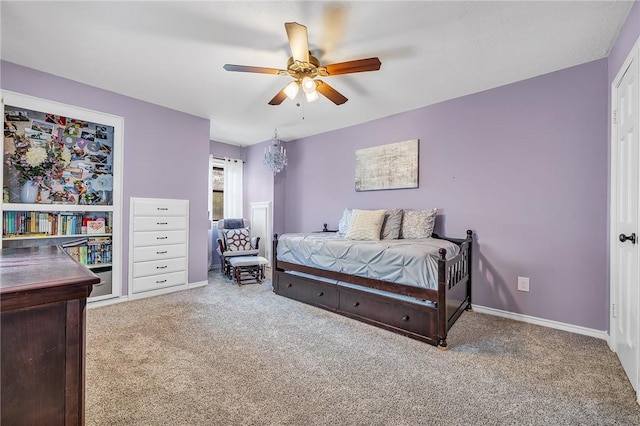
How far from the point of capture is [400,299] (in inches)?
96.3

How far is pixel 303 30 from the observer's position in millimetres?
1777

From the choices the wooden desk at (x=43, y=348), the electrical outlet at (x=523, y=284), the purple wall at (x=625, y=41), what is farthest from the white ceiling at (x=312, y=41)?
the electrical outlet at (x=523, y=284)

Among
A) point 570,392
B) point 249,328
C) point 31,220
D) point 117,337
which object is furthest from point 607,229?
point 31,220

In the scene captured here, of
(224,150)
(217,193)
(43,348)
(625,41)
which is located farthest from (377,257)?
(224,150)

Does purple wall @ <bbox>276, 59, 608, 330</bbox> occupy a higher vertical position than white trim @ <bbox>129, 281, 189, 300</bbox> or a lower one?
higher

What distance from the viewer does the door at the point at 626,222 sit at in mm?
1722

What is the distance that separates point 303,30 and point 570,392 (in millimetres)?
2678

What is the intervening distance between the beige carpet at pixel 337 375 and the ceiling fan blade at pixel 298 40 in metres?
2.15

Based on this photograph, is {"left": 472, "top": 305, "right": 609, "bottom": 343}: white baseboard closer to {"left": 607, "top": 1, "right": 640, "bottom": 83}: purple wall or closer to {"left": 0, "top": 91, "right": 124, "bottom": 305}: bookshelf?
{"left": 607, "top": 1, "right": 640, "bottom": 83}: purple wall

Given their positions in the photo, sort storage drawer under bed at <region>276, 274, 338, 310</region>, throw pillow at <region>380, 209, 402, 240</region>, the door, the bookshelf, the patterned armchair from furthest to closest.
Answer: the patterned armchair < throw pillow at <region>380, 209, 402, 240</region> < storage drawer under bed at <region>276, 274, 338, 310</region> < the bookshelf < the door

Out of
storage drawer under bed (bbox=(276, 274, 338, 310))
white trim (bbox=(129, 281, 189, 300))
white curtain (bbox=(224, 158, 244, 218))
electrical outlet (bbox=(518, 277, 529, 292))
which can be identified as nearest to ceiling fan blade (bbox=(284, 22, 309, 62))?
storage drawer under bed (bbox=(276, 274, 338, 310))

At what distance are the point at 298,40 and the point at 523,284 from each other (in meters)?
2.92

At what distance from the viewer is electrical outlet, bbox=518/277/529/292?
2.73 meters

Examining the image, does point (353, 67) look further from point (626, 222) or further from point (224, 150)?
point (224, 150)
